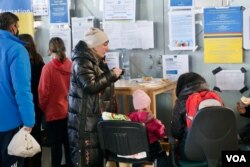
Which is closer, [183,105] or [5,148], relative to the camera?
[5,148]

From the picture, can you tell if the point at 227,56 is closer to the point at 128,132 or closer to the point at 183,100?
the point at 183,100

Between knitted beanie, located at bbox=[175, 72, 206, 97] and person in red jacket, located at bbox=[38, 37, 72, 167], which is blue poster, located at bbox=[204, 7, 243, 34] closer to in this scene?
knitted beanie, located at bbox=[175, 72, 206, 97]

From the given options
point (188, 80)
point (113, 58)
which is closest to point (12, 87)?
point (188, 80)

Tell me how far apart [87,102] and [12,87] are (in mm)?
543

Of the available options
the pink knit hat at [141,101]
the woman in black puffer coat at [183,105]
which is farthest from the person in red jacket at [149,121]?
the woman in black puffer coat at [183,105]

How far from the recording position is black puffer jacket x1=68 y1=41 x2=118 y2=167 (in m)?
2.61

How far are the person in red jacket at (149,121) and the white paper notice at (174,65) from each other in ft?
2.95

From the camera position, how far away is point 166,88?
10.8ft

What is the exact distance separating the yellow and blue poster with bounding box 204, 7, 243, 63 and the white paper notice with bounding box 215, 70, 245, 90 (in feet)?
0.35

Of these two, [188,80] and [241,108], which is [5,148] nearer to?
[188,80]

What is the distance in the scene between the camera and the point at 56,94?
322 centimetres

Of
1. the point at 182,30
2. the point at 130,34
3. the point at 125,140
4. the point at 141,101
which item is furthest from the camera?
the point at 130,34

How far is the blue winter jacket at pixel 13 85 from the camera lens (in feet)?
7.35

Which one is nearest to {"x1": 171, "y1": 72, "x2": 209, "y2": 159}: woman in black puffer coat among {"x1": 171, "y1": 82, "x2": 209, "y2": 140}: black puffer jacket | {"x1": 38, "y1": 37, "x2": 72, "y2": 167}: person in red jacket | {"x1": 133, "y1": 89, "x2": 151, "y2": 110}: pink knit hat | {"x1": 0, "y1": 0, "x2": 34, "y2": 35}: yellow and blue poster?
{"x1": 171, "y1": 82, "x2": 209, "y2": 140}: black puffer jacket
